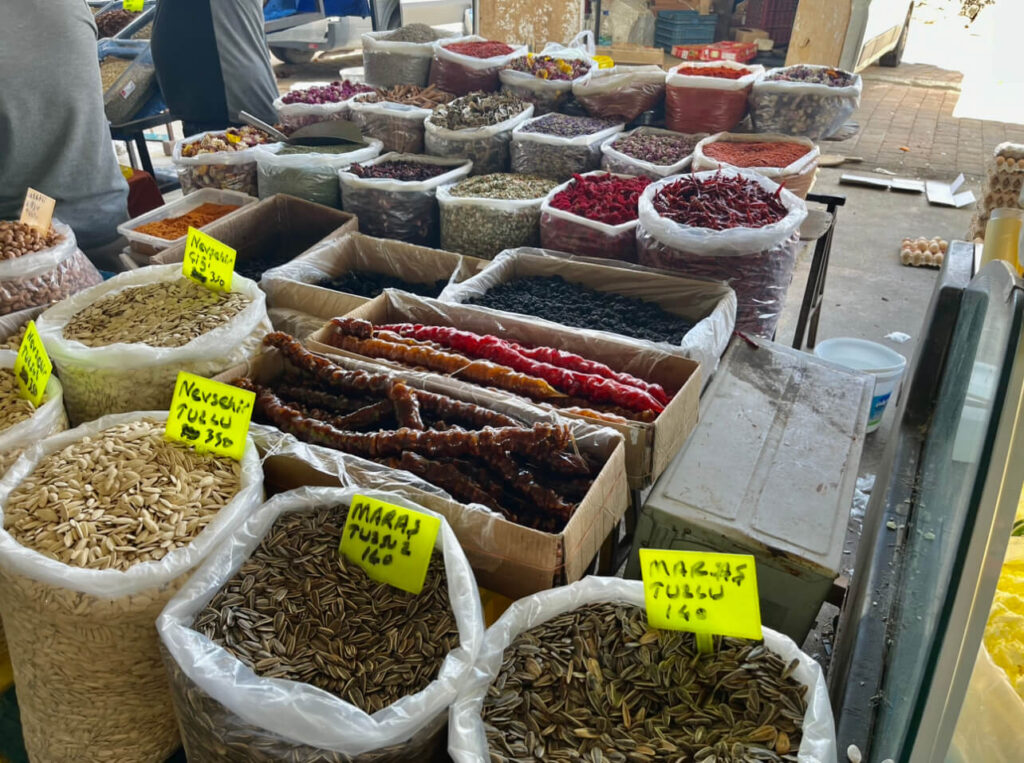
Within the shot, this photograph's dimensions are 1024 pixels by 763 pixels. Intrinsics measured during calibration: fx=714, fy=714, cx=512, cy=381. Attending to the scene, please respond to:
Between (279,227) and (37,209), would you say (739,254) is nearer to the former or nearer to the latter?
(279,227)

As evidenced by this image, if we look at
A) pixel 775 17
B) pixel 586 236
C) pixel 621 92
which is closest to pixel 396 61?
pixel 621 92

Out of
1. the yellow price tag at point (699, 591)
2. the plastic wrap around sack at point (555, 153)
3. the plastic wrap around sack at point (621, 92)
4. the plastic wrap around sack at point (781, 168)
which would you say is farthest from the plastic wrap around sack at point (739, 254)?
the yellow price tag at point (699, 591)

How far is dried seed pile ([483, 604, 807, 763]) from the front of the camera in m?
0.99

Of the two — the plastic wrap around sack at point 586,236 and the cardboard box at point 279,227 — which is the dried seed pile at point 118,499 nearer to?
the cardboard box at point 279,227

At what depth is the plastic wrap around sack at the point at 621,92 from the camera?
323 cm

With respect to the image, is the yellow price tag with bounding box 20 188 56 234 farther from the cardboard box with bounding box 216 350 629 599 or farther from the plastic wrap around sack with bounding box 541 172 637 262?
the plastic wrap around sack with bounding box 541 172 637 262

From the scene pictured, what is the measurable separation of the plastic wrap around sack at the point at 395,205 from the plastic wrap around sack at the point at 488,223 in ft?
0.34

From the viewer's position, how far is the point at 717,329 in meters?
1.93

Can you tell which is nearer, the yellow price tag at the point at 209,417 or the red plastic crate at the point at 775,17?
the yellow price tag at the point at 209,417

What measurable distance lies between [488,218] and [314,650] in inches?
68.5

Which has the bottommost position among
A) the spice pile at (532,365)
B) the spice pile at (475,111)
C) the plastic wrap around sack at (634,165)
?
the spice pile at (532,365)

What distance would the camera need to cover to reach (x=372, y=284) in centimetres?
236

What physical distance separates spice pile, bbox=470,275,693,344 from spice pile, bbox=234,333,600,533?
429 millimetres

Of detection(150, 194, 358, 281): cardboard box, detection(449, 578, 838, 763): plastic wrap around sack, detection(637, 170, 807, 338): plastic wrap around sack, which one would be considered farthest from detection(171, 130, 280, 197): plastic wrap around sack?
detection(449, 578, 838, 763): plastic wrap around sack
